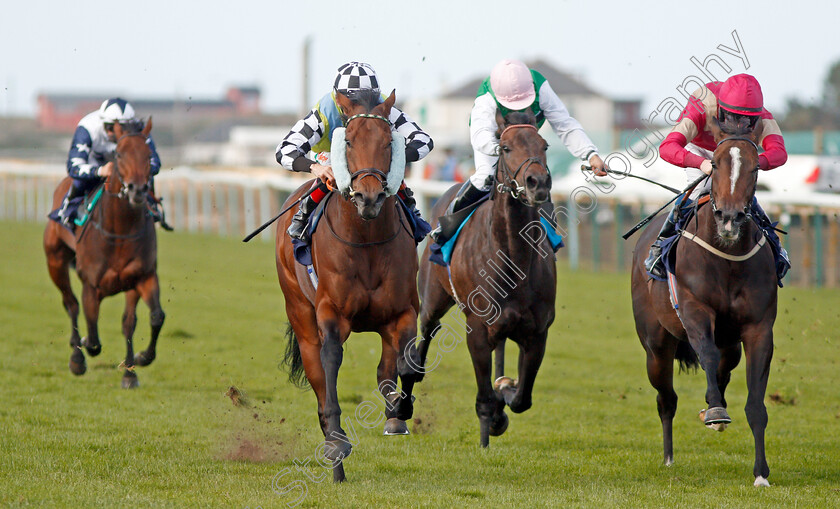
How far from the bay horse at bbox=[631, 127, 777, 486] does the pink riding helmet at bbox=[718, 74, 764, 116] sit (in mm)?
125

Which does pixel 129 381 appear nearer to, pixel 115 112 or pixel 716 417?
pixel 115 112

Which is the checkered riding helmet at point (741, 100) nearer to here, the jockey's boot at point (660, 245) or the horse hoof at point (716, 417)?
the jockey's boot at point (660, 245)

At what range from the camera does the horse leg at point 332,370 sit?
502 cm

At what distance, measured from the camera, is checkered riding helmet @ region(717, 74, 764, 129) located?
16.8ft

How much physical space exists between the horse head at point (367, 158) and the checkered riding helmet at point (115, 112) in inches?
148

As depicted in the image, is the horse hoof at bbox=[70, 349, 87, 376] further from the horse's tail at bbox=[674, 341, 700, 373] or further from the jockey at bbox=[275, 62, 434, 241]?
the horse's tail at bbox=[674, 341, 700, 373]

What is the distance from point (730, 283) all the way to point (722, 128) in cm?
74

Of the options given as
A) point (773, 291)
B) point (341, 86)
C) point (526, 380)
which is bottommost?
point (526, 380)

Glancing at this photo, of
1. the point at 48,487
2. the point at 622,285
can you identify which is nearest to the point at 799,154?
the point at 622,285

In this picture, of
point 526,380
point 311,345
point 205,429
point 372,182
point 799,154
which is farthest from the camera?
point 799,154

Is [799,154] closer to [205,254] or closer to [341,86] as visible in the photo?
[205,254]

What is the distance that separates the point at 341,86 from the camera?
532 cm

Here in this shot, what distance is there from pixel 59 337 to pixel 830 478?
733 centimetres

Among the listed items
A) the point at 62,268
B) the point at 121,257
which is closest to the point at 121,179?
the point at 121,257
